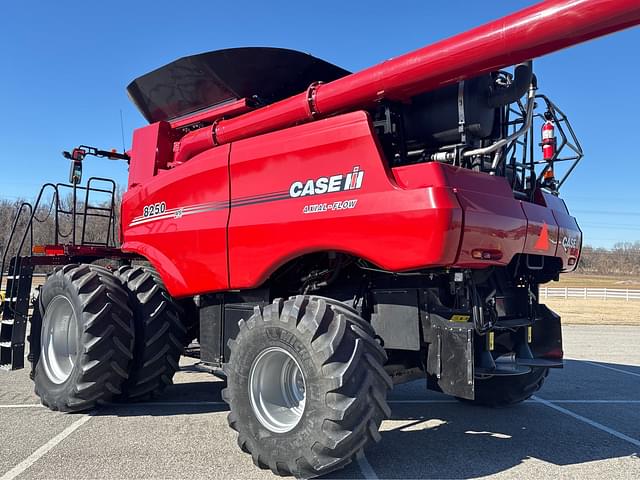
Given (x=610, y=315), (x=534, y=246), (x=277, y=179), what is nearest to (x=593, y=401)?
(x=534, y=246)

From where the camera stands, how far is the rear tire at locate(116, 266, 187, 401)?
543 cm

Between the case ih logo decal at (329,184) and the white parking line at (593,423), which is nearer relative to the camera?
the case ih logo decal at (329,184)

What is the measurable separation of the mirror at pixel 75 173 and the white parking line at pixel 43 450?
9.32 feet

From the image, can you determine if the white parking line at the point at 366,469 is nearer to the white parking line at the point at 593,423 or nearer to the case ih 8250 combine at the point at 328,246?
the case ih 8250 combine at the point at 328,246

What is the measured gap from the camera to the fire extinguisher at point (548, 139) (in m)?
4.77

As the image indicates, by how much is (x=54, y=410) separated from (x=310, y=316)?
3326 millimetres

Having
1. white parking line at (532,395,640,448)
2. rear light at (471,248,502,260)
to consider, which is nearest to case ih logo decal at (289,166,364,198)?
rear light at (471,248,502,260)

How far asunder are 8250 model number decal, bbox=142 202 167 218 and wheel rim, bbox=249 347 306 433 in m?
2.18

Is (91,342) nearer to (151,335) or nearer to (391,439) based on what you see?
(151,335)

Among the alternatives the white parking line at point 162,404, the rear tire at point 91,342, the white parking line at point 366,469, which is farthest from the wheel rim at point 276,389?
the white parking line at point 162,404

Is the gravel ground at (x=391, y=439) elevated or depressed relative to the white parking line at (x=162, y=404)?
depressed

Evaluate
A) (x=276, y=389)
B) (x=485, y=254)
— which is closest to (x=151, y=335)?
(x=276, y=389)

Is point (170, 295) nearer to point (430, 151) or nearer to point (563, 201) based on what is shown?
point (430, 151)

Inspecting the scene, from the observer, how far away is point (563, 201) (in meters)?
5.33
